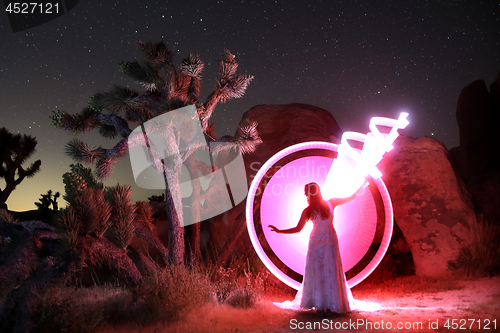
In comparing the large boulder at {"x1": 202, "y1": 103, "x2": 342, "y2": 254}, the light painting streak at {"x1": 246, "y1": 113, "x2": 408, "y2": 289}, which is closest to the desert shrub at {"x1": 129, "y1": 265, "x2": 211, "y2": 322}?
the light painting streak at {"x1": 246, "y1": 113, "x2": 408, "y2": 289}

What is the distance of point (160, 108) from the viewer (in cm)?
786

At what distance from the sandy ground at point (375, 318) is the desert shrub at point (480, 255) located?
122 centimetres

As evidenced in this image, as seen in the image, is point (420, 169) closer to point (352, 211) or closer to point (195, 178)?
point (352, 211)

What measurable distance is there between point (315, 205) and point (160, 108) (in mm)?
4426

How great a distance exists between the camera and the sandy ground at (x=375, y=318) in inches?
186

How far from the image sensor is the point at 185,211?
414 inches

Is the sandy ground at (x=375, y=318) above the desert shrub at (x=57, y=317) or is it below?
below

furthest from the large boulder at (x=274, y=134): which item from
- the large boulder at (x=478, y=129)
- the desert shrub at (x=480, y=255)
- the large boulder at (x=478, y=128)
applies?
the large boulder at (x=478, y=129)

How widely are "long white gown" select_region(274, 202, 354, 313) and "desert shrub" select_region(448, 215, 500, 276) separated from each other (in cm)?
426

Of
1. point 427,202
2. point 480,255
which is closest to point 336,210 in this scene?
point 427,202

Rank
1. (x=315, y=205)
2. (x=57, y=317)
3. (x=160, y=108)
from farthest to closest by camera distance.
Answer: (x=160, y=108) → (x=315, y=205) → (x=57, y=317)

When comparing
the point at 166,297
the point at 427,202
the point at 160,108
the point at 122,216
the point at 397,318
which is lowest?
the point at 397,318

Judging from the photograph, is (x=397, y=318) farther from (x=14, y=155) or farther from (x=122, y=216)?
(x=14, y=155)

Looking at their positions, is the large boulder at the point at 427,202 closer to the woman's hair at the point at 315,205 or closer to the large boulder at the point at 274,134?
the large boulder at the point at 274,134
